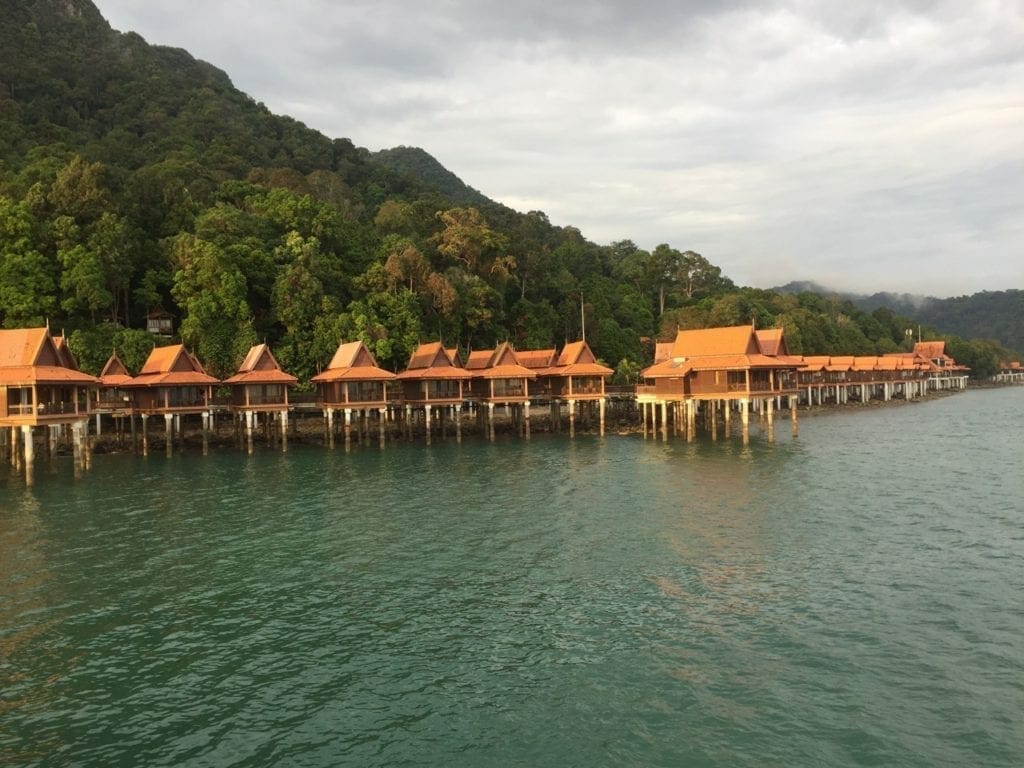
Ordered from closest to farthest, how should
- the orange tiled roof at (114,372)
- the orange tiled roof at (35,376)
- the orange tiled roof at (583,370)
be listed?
1. the orange tiled roof at (35,376)
2. the orange tiled roof at (114,372)
3. the orange tiled roof at (583,370)

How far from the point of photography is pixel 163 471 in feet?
117

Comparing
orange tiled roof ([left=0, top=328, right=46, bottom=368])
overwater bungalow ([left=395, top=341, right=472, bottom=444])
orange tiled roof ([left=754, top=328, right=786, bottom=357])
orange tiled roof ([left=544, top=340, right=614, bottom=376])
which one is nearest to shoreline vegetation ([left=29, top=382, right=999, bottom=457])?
overwater bungalow ([left=395, top=341, right=472, bottom=444])

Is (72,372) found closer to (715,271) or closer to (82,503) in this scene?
(82,503)

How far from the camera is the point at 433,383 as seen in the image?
4825 cm

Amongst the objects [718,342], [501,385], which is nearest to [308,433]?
[501,385]

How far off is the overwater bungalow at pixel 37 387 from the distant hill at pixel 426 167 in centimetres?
13524

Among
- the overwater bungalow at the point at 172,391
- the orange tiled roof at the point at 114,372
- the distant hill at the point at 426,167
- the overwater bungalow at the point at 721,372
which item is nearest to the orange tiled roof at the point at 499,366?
the overwater bungalow at the point at 721,372

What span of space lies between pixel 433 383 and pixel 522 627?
35.2 meters

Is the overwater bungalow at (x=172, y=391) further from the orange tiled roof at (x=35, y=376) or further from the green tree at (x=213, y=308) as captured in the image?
the orange tiled roof at (x=35, y=376)

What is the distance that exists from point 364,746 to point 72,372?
33.2 metres

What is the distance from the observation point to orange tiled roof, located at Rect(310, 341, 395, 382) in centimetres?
4441

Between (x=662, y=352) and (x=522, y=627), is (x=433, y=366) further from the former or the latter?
(x=522, y=627)

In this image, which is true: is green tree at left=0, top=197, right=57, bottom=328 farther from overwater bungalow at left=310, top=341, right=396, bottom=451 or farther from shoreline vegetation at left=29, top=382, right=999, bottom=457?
overwater bungalow at left=310, top=341, right=396, bottom=451

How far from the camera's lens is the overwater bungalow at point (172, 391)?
139 ft
